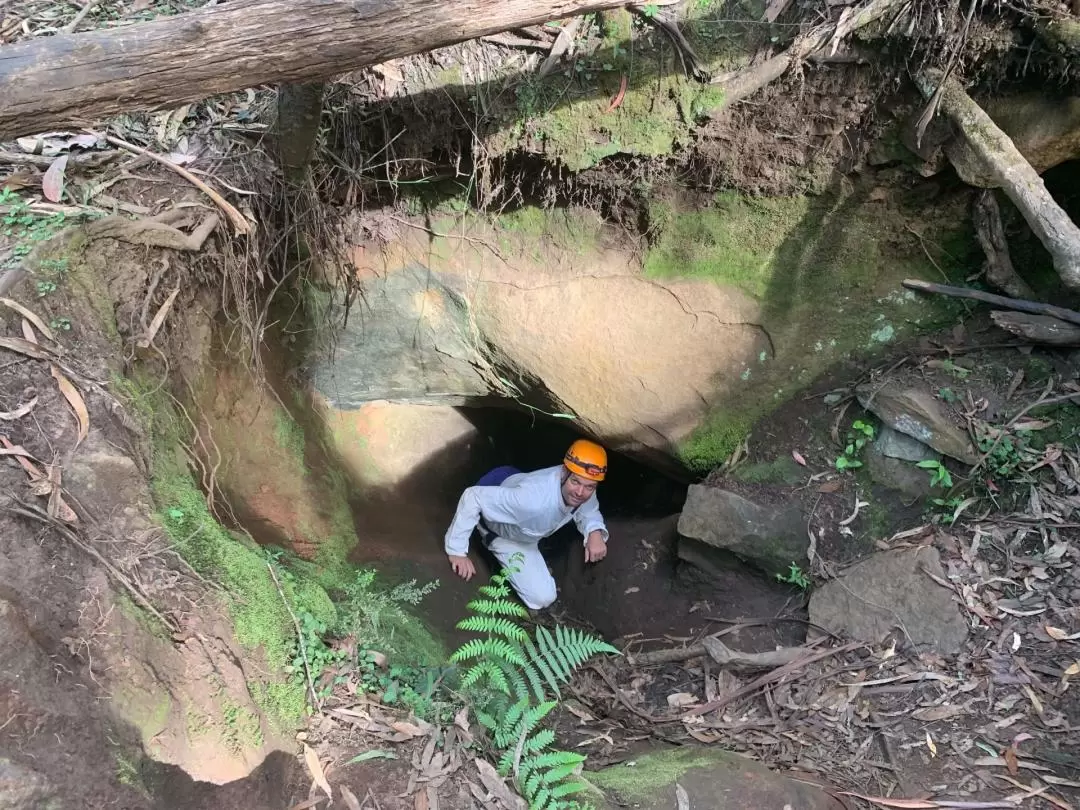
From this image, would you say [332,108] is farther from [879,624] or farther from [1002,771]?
[1002,771]

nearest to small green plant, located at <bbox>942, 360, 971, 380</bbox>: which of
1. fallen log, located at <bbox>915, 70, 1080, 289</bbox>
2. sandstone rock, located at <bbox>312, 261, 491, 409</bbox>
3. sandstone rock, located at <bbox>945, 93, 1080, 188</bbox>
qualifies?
fallen log, located at <bbox>915, 70, 1080, 289</bbox>

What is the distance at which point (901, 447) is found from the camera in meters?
3.59

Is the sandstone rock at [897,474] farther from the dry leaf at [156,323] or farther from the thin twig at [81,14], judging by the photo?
the thin twig at [81,14]

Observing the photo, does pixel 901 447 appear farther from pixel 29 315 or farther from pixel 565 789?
pixel 29 315

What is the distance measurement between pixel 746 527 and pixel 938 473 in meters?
0.99

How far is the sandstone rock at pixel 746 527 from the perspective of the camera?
372cm

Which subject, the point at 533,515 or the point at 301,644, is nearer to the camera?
the point at 301,644

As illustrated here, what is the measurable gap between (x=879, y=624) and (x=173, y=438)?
10.6ft

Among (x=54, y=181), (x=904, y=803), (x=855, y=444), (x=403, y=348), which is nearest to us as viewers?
(x=904, y=803)

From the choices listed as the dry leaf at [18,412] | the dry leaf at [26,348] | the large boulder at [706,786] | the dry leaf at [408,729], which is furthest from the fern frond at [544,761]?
the dry leaf at [26,348]

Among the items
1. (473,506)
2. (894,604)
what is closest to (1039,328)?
(894,604)

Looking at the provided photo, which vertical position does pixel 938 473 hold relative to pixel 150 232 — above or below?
below

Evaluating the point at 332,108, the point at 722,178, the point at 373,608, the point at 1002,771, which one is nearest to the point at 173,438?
the point at 373,608

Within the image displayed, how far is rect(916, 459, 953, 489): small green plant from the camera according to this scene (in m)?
3.40
